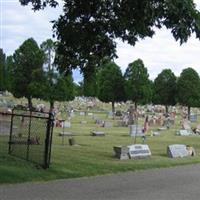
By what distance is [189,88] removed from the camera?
287ft

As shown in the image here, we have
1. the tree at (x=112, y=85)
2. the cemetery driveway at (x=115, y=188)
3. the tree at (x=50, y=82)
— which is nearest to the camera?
the cemetery driveway at (x=115, y=188)

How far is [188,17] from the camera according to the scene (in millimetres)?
12422

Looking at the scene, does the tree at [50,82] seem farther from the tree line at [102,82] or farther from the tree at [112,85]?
the tree at [112,85]

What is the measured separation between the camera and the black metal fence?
15.8 meters

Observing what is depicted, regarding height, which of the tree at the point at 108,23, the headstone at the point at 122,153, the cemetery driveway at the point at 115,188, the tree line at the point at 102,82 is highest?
the tree line at the point at 102,82

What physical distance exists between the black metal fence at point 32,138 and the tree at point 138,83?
6241cm

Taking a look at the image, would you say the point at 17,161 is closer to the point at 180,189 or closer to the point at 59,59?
the point at 59,59

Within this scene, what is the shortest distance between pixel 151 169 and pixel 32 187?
18.2 ft

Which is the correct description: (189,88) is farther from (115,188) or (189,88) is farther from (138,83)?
(115,188)

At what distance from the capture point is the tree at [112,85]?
8762cm

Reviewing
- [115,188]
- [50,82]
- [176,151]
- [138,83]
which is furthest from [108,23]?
[138,83]

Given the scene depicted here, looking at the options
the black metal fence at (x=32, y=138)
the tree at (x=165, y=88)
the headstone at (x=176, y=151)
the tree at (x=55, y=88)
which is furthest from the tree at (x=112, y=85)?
the black metal fence at (x=32, y=138)

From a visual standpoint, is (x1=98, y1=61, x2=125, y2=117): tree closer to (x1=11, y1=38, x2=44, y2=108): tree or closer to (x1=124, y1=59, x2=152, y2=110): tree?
(x1=124, y1=59, x2=152, y2=110): tree

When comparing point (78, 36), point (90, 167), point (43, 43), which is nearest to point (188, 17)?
point (78, 36)
